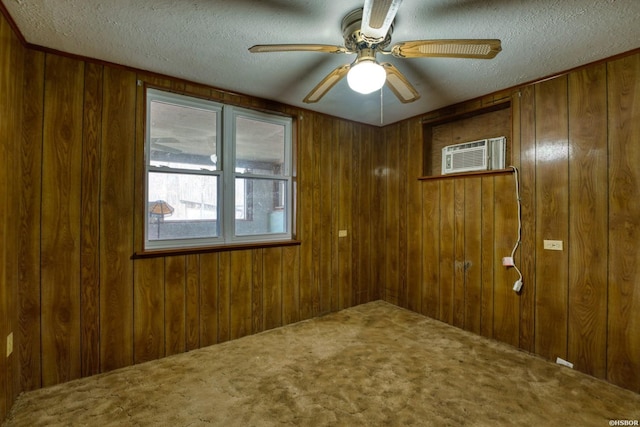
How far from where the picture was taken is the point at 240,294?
280 cm

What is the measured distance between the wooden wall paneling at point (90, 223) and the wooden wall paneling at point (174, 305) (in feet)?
1.50

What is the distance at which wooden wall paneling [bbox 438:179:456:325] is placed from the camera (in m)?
3.11

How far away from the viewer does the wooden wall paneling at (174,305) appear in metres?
2.44

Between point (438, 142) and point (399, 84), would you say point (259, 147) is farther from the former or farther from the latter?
point (438, 142)

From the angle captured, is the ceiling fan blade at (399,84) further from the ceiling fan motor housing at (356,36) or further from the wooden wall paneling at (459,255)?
the wooden wall paneling at (459,255)

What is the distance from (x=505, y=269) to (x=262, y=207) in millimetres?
2405

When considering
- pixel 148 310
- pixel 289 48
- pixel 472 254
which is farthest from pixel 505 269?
pixel 148 310

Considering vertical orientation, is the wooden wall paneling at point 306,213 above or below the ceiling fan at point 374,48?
below

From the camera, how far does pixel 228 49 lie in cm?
201

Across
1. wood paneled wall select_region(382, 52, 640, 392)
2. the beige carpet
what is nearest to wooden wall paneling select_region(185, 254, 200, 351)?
the beige carpet

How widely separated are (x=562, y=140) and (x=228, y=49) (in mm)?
2639

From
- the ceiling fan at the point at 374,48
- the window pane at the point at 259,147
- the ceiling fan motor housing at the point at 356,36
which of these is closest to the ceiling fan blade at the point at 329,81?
the ceiling fan at the point at 374,48

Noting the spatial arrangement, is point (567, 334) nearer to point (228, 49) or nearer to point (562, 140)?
point (562, 140)

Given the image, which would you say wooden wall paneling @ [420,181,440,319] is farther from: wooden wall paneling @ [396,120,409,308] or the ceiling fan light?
the ceiling fan light
